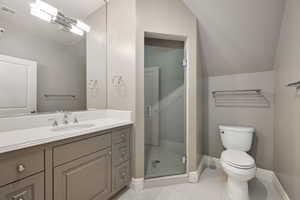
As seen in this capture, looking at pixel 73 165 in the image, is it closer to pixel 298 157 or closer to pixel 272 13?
pixel 298 157

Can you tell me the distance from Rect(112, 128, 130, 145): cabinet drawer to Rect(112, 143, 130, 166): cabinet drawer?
43 millimetres

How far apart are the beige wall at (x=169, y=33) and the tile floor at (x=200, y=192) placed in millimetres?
215

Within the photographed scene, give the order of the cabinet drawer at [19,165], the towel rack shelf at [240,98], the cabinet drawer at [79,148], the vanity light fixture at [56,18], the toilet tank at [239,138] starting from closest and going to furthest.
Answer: the cabinet drawer at [19,165], the cabinet drawer at [79,148], the vanity light fixture at [56,18], the toilet tank at [239,138], the towel rack shelf at [240,98]

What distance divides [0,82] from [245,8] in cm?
253

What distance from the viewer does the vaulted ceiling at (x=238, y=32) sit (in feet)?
5.45

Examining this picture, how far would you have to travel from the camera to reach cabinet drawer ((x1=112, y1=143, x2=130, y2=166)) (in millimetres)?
1567

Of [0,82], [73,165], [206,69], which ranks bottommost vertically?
[73,165]

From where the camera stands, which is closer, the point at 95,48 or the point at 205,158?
the point at 95,48

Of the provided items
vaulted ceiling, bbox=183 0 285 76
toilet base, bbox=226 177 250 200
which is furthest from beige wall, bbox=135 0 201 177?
toilet base, bbox=226 177 250 200

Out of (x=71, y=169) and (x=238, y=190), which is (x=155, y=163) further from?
(x=71, y=169)

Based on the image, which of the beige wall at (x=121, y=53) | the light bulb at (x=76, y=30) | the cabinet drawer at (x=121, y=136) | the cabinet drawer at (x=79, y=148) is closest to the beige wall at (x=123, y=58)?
the beige wall at (x=121, y=53)

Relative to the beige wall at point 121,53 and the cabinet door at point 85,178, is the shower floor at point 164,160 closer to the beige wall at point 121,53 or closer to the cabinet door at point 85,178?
the cabinet door at point 85,178

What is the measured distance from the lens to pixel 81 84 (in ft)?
6.13

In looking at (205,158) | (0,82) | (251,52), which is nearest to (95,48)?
(0,82)
